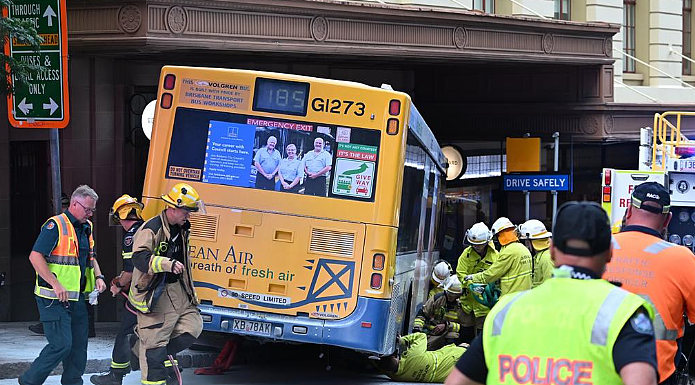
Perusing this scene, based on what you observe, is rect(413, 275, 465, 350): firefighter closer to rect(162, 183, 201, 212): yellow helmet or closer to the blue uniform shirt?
the blue uniform shirt

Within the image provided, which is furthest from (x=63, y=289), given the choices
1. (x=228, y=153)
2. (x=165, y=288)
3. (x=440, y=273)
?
(x=440, y=273)

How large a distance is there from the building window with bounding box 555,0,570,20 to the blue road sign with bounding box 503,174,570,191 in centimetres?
569

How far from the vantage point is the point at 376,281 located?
10.3 meters

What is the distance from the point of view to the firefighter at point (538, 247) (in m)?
12.7

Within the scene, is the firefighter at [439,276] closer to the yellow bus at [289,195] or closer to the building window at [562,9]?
the yellow bus at [289,195]

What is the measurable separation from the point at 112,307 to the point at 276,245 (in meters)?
6.49

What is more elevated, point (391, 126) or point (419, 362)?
point (391, 126)

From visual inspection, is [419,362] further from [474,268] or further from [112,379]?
[112,379]

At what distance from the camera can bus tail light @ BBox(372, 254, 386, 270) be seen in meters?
10.3

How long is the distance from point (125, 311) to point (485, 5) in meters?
14.6

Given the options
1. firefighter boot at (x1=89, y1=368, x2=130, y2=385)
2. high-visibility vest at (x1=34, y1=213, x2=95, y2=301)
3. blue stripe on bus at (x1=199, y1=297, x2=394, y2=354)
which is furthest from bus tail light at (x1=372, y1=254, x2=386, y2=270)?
high-visibility vest at (x1=34, y1=213, x2=95, y2=301)

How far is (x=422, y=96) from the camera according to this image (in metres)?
23.9

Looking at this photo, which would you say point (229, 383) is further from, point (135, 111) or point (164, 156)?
point (135, 111)

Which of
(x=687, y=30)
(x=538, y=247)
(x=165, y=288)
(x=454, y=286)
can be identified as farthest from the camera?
(x=687, y=30)
